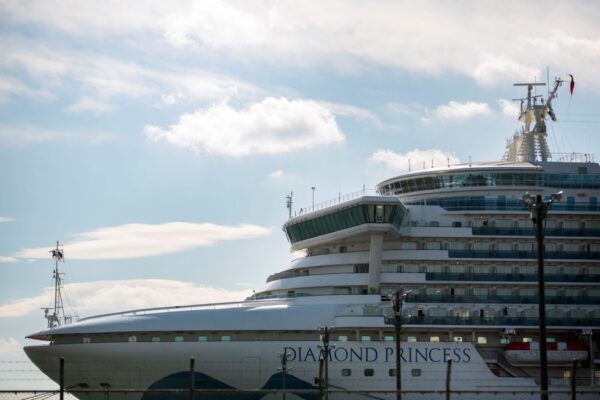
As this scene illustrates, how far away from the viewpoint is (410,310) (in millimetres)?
56312

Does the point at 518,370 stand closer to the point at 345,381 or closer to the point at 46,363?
the point at 345,381

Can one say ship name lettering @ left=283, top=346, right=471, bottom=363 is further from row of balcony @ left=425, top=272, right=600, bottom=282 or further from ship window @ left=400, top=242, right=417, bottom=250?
ship window @ left=400, top=242, right=417, bottom=250

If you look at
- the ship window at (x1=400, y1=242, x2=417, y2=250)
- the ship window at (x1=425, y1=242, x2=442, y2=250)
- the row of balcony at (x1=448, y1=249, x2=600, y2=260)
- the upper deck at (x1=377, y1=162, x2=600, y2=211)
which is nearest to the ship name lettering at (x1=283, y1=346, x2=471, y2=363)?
the row of balcony at (x1=448, y1=249, x2=600, y2=260)

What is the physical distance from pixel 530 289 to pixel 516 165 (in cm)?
852

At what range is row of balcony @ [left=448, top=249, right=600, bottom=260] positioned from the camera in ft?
195

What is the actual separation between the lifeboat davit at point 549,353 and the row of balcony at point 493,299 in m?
3.03

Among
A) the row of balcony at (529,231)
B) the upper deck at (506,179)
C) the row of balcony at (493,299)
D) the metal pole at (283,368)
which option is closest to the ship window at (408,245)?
the row of balcony at (493,299)

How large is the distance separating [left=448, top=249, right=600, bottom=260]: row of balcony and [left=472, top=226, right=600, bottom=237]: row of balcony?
3.52 ft

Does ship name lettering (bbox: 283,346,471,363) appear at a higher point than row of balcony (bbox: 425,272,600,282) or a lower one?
lower

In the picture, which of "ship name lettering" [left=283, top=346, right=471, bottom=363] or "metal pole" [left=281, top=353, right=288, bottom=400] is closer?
"metal pole" [left=281, top=353, right=288, bottom=400]

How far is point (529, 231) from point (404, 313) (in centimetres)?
1049

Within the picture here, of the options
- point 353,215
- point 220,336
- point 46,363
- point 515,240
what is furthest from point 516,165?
point 46,363

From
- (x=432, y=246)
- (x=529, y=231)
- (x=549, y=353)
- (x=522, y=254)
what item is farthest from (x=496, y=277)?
(x=549, y=353)

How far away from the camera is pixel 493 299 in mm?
58781
